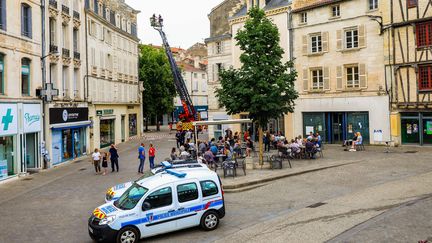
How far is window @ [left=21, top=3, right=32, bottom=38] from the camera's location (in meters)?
21.8

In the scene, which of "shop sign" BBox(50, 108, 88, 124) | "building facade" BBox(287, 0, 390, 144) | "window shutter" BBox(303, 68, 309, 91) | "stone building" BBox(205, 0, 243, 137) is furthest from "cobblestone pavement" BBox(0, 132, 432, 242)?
"stone building" BBox(205, 0, 243, 137)

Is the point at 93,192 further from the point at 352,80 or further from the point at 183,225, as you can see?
the point at 352,80

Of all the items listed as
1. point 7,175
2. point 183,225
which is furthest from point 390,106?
point 7,175

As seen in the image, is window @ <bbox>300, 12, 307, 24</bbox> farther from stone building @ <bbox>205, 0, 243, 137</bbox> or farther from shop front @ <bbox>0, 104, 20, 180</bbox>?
shop front @ <bbox>0, 104, 20, 180</bbox>

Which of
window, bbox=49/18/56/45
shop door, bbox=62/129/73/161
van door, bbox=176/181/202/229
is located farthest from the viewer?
shop door, bbox=62/129/73/161

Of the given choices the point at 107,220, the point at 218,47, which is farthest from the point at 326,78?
the point at 107,220

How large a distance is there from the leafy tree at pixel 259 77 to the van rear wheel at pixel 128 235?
10289 millimetres

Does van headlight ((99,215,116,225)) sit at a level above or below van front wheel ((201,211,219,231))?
above

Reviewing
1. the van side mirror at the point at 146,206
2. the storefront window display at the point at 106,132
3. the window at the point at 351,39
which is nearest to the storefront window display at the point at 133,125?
the storefront window display at the point at 106,132

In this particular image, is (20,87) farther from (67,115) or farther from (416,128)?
(416,128)

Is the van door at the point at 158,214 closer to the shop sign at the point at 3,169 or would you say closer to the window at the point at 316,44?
the shop sign at the point at 3,169

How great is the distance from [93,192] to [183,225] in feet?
24.2

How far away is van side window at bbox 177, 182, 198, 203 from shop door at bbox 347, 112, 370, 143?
2101 centimetres

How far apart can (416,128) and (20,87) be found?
78.4ft
